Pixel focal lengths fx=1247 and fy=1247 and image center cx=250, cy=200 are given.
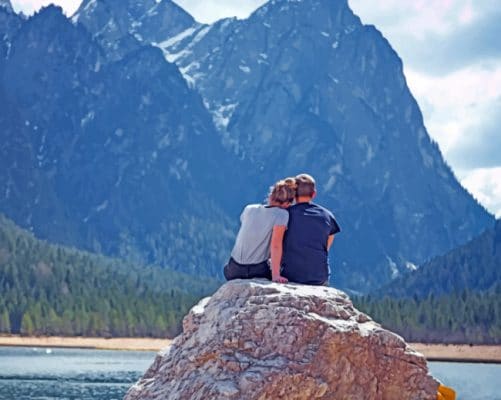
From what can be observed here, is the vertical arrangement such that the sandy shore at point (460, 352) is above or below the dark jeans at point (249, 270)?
above

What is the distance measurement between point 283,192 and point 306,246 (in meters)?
0.69

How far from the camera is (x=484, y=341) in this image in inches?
7338

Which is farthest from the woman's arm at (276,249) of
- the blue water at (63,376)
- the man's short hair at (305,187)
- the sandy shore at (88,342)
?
the sandy shore at (88,342)

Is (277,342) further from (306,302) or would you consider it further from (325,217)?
(325,217)

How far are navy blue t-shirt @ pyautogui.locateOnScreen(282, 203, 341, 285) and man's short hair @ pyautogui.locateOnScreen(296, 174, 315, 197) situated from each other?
128 millimetres

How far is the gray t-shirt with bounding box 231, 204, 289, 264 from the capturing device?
14172 millimetres

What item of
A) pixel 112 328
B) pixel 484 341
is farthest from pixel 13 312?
pixel 484 341

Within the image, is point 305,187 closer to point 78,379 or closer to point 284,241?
point 284,241

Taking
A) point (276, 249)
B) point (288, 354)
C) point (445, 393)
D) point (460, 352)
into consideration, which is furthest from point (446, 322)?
point (288, 354)

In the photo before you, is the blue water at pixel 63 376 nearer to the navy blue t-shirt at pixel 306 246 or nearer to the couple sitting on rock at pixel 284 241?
the couple sitting on rock at pixel 284 241

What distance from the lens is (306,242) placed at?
46.9 feet

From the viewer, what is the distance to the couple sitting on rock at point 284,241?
1418 centimetres

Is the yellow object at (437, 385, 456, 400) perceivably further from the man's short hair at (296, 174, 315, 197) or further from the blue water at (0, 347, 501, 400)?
the blue water at (0, 347, 501, 400)

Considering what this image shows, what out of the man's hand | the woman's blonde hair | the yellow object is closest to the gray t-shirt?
the woman's blonde hair
